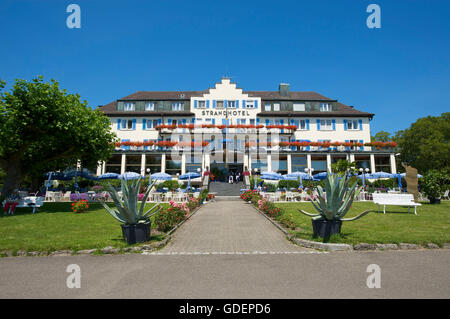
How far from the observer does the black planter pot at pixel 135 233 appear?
721 cm

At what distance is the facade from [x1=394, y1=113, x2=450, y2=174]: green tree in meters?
7.40

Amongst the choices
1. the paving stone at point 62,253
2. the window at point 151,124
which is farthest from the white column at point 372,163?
the paving stone at point 62,253

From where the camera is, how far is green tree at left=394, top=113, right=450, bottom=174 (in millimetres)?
38312

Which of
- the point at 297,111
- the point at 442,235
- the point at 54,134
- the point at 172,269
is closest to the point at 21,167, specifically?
the point at 54,134

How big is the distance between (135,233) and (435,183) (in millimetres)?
19416

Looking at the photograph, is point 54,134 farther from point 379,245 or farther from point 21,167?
point 379,245

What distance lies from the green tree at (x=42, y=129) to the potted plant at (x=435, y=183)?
73.3 feet

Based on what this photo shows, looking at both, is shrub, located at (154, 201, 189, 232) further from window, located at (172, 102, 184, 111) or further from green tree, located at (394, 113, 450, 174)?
green tree, located at (394, 113, 450, 174)

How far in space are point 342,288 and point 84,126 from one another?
678 inches

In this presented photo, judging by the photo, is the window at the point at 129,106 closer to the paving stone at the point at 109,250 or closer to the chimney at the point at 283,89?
the chimney at the point at 283,89

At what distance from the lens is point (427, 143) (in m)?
39.8

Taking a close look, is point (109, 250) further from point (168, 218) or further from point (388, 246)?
point (388, 246)

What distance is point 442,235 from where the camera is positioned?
7.53 metres

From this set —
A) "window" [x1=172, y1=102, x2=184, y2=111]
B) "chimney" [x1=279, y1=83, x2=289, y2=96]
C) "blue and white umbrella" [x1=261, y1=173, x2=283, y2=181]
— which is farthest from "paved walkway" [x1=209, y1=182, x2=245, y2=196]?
"chimney" [x1=279, y1=83, x2=289, y2=96]
